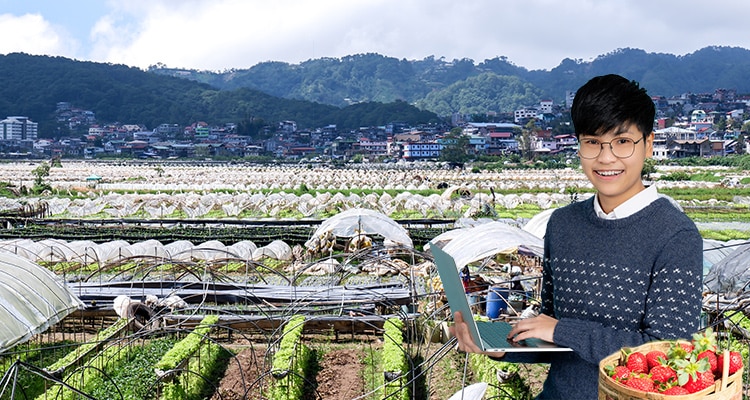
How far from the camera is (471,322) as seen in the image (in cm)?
248

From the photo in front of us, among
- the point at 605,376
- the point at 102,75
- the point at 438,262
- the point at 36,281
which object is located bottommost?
the point at 36,281

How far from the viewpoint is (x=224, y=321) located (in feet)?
43.9

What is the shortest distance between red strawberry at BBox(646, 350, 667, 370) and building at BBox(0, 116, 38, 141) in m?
157

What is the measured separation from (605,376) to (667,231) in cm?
59

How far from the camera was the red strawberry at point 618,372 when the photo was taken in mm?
2090

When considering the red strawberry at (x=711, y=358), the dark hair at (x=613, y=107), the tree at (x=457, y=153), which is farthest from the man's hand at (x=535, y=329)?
the tree at (x=457, y=153)

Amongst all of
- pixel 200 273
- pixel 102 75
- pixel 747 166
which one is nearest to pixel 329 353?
pixel 200 273

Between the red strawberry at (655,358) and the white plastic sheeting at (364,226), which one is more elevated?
the red strawberry at (655,358)

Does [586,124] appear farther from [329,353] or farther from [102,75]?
[102,75]

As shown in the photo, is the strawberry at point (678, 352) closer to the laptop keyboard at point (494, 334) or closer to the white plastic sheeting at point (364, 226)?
the laptop keyboard at point (494, 334)

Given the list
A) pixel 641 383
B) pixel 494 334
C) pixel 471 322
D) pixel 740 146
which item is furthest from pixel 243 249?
pixel 740 146

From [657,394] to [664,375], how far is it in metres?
0.08

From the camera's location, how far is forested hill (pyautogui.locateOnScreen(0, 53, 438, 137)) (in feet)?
526

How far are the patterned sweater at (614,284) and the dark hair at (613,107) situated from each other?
309mm
